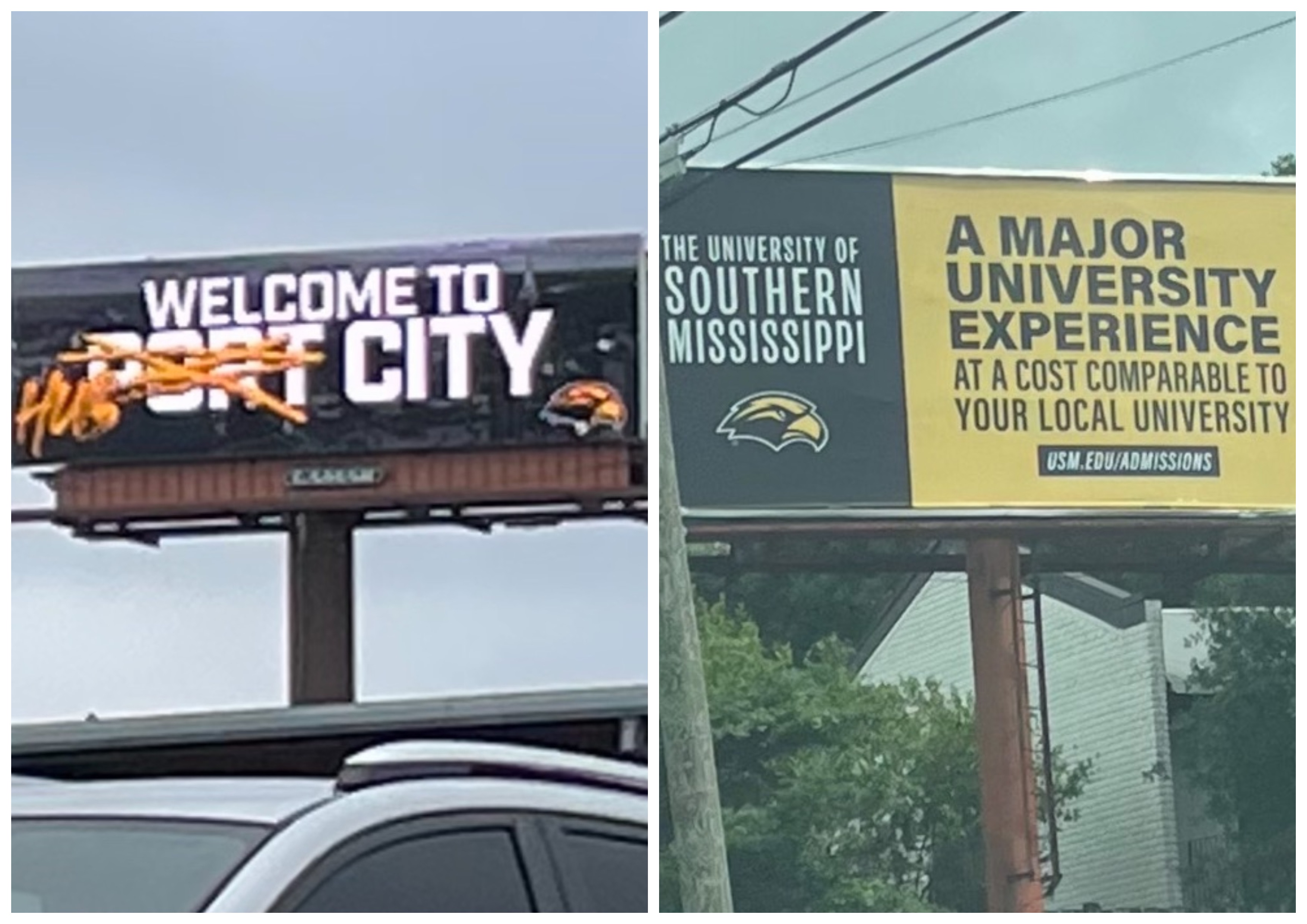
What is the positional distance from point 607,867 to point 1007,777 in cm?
166

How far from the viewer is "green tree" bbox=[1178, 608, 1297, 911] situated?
209 inches

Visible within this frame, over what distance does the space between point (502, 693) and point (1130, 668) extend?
62.5 inches

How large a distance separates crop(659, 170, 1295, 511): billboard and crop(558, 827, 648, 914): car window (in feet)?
4.21

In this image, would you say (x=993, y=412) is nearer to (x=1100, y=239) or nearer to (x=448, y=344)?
(x=1100, y=239)

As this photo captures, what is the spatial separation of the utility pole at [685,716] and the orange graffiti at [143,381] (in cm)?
93

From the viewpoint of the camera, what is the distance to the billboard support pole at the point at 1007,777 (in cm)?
523

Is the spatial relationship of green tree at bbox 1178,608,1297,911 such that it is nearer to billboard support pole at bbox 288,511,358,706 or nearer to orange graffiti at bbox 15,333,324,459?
billboard support pole at bbox 288,511,358,706

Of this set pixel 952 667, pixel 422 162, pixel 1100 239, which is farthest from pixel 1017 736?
pixel 422 162

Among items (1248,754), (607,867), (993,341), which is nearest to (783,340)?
(993,341)

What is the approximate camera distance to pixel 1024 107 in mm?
5371

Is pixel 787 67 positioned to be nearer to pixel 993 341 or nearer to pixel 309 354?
pixel 993 341

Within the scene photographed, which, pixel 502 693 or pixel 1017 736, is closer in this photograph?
pixel 502 693

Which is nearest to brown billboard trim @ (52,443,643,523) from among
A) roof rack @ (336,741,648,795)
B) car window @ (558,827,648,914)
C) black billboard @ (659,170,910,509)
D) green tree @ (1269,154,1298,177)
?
black billboard @ (659,170,910,509)

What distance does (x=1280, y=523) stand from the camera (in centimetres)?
535
